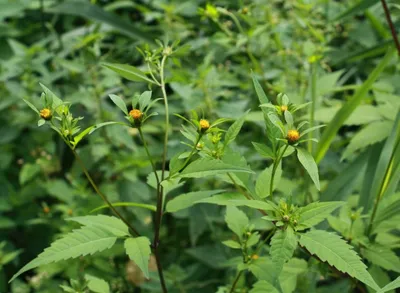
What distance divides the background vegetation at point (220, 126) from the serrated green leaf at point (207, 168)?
0.53ft

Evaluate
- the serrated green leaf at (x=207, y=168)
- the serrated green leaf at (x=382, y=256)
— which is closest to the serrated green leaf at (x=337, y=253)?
the serrated green leaf at (x=207, y=168)

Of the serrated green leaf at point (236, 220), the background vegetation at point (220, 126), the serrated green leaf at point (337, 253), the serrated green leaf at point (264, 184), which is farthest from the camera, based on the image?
the background vegetation at point (220, 126)

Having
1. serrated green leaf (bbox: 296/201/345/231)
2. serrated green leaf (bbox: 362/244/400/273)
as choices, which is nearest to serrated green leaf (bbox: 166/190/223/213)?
serrated green leaf (bbox: 296/201/345/231)

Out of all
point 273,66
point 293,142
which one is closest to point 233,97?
point 273,66

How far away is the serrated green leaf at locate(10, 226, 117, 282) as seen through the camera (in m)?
0.70

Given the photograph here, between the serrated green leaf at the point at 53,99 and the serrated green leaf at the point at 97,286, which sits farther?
the serrated green leaf at the point at 97,286

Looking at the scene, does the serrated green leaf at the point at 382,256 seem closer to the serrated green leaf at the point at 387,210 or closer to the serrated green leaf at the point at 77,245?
the serrated green leaf at the point at 387,210

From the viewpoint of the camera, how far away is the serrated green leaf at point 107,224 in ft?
2.53

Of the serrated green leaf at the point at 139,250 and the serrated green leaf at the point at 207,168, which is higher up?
the serrated green leaf at the point at 207,168

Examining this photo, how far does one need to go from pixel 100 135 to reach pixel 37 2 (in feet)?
2.59

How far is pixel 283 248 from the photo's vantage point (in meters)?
0.67

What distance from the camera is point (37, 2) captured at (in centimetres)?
208

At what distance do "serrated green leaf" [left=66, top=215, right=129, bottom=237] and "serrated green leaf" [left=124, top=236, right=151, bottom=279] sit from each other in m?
0.02

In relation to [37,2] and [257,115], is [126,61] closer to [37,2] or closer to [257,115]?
[37,2]
